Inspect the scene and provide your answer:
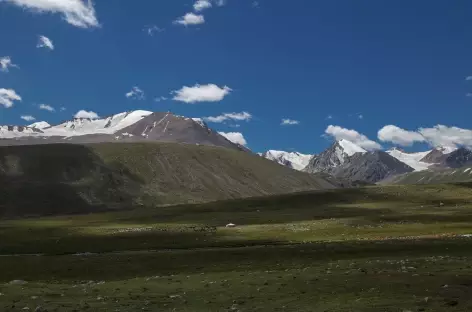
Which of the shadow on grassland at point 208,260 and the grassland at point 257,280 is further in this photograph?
the shadow on grassland at point 208,260

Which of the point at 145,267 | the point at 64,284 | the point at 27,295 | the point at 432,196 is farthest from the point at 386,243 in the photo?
the point at 432,196

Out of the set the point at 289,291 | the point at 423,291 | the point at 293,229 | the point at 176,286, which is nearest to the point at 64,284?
the point at 176,286

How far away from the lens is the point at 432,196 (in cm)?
19562

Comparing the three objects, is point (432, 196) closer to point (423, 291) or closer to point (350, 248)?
point (350, 248)

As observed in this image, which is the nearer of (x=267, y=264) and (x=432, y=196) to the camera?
(x=267, y=264)

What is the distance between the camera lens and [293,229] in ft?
283

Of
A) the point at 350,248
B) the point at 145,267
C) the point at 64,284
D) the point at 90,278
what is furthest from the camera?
the point at 350,248

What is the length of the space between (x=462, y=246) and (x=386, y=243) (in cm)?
657

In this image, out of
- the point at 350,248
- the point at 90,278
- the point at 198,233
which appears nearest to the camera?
the point at 90,278

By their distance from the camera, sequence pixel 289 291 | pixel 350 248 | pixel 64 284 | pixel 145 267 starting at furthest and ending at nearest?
pixel 350 248 < pixel 145 267 < pixel 64 284 < pixel 289 291

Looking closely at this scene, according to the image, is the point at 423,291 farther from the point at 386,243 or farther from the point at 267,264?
the point at 386,243

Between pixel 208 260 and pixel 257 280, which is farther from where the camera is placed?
pixel 208 260

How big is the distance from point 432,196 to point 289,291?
603ft

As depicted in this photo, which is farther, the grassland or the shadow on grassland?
the shadow on grassland
